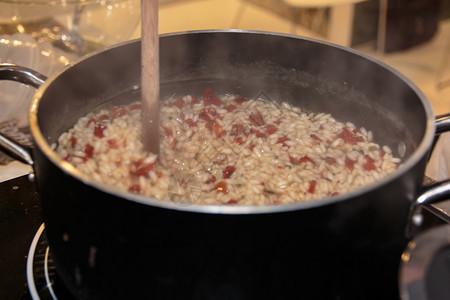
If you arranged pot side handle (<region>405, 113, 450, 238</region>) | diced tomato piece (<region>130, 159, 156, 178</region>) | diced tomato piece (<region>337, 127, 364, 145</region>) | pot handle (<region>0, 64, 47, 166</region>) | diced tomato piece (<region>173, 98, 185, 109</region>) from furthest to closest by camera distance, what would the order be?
diced tomato piece (<region>173, 98, 185, 109</region>), diced tomato piece (<region>337, 127, 364, 145</region>), diced tomato piece (<region>130, 159, 156, 178</region>), pot handle (<region>0, 64, 47, 166</region>), pot side handle (<region>405, 113, 450, 238</region>)

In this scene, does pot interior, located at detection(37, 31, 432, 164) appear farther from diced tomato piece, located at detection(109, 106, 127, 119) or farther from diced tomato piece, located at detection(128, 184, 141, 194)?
diced tomato piece, located at detection(128, 184, 141, 194)

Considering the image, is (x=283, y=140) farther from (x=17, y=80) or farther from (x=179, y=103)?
(x=17, y=80)

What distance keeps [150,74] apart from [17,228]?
20.6 inches

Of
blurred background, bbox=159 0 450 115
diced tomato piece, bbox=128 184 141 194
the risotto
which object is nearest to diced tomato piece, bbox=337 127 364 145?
the risotto

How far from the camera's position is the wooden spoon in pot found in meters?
1.11

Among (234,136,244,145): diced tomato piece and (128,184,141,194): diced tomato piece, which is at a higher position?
(128,184,141,194): diced tomato piece

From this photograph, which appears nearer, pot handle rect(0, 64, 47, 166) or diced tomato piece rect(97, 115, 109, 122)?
pot handle rect(0, 64, 47, 166)

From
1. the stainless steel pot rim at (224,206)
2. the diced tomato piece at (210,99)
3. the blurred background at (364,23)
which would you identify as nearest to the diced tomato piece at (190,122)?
the diced tomato piece at (210,99)

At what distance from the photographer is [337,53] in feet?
4.60

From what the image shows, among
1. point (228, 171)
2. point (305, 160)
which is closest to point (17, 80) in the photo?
point (228, 171)

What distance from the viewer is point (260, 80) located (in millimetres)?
1660

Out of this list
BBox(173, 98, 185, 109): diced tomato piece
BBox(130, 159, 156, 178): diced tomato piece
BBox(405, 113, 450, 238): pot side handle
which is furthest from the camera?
BBox(173, 98, 185, 109): diced tomato piece

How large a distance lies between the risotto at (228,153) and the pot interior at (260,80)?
4cm

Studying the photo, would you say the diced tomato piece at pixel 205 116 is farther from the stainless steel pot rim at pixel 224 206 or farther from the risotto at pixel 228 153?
the stainless steel pot rim at pixel 224 206
